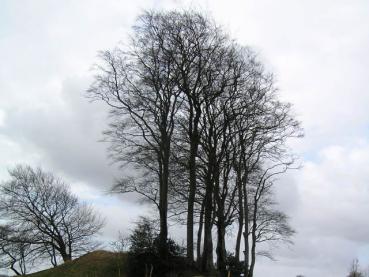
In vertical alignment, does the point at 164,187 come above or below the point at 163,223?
above

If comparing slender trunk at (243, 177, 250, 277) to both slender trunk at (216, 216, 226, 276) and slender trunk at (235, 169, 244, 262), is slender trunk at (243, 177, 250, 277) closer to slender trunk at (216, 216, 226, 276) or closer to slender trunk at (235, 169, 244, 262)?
slender trunk at (235, 169, 244, 262)

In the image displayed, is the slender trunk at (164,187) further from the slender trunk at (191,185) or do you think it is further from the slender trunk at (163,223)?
the slender trunk at (191,185)

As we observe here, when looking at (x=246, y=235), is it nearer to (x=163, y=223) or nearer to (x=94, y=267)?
(x=163, y=223)

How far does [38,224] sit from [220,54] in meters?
25.6

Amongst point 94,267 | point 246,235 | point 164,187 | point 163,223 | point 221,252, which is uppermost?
point 164,187

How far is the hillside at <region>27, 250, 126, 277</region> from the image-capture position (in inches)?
1194

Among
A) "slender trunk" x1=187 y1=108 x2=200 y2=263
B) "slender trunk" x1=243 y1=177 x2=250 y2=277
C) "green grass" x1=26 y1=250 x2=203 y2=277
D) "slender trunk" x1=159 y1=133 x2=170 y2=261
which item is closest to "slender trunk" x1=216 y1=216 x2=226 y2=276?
"slender trunk" x1=187 y1=108 x2=200 y2=263

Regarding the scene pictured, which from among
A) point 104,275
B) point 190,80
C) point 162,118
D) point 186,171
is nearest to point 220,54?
point 190,80

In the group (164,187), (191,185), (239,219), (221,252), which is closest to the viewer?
(191,185)

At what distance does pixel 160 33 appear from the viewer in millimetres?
28578

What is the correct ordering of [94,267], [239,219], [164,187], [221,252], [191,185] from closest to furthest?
1. [191,185]
2. [221,252]
3. [164,187]
4. [94,267]
5. [239,219]

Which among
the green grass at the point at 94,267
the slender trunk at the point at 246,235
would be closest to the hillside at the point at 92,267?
the green grass at the point at 94,267

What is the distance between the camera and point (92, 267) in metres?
31.3

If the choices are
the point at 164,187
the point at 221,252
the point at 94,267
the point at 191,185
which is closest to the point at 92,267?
the point at 94,267
